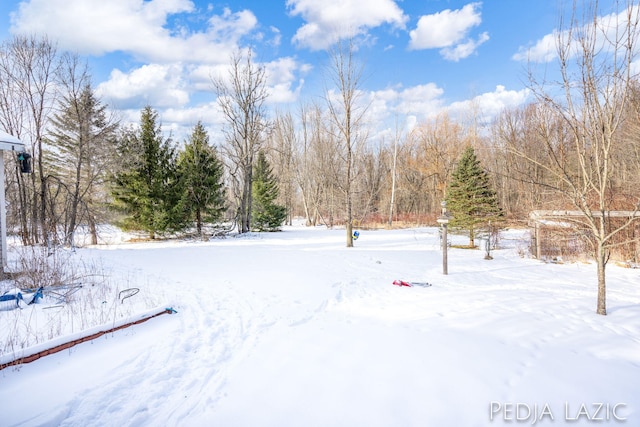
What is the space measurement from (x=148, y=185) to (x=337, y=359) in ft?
44.7

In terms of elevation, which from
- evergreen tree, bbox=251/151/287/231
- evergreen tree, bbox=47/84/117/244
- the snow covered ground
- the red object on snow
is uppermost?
evergreen tree, bbox=47/84/117/244

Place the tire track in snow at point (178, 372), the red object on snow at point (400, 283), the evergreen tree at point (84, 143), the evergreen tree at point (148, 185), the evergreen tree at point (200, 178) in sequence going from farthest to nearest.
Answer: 1. the evergreen tree at point (200, 178)
2. the evergreen tree at point (148, 185)
3. the evergreen tree at point (84, 143)
4. the red object on snow at point (400, 283)
5. the tire track in snow at point (178, 372)

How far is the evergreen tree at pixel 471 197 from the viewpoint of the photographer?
441 inches

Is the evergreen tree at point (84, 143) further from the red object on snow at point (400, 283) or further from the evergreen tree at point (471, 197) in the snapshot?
the evergreen tree at point (471, 197)

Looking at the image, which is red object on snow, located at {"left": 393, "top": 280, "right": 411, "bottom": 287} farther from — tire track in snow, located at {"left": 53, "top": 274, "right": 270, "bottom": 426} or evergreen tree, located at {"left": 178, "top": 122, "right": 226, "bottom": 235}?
evergreen tree, located at {"left": 178, "top": 122, "right": 226, "bottom": 235}

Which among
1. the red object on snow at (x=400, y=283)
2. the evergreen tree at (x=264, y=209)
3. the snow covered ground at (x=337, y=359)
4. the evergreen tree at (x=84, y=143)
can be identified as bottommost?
the snow covered ground at (x=337, y=359)

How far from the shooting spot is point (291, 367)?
9.68 ft

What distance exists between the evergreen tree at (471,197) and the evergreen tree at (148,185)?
11990 mm

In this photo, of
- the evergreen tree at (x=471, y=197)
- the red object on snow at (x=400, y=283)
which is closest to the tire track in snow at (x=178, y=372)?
the red object on snow at (x=400, y=283)

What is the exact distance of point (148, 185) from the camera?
45.0 feet

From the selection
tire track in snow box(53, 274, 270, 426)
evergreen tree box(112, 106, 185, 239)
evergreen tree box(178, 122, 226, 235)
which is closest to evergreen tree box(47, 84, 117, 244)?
evergreen tree box(112, 106, 185, 239)

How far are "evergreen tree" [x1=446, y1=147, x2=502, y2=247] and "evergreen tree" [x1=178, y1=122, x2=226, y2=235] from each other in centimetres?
1096

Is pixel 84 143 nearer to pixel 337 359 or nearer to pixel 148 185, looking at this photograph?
pixel 148 185

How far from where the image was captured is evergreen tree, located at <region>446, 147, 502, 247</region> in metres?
11.2
